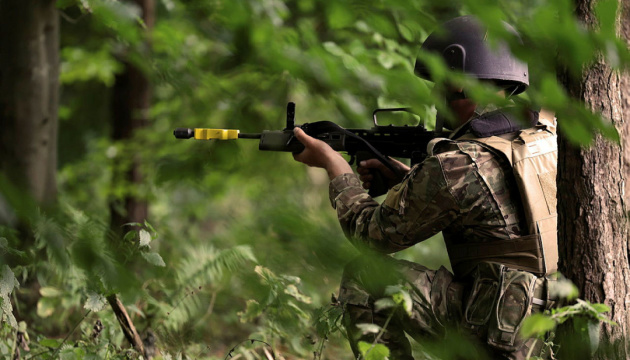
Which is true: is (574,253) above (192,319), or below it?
above

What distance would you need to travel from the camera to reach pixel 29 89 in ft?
12.7

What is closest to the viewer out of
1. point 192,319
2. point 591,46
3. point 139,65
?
point 591,46

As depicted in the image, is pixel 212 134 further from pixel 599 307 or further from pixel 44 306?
pixel 44 306

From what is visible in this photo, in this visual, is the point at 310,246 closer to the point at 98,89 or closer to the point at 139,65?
the point at 139,65

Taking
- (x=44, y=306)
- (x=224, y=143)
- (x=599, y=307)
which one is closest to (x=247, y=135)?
(x=224, y=143)

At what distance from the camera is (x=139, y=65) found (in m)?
1.60

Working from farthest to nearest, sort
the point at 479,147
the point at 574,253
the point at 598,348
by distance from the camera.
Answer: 1. the point at 479,147
2. the point at 574,253
3. the point at 598,348

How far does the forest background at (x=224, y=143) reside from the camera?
0.97 meters

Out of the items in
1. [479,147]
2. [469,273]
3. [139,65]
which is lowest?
[469,273]

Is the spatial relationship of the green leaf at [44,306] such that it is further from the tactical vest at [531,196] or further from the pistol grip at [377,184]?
the tactical vest at [531,196]

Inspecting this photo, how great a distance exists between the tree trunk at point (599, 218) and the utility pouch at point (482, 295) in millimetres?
525

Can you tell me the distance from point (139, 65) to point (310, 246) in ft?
2.71

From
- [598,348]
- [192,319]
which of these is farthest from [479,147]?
[192,319]

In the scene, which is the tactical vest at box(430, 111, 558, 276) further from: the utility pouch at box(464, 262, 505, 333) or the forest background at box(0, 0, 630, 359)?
the forest background at box(0, 0, 630, 359)
